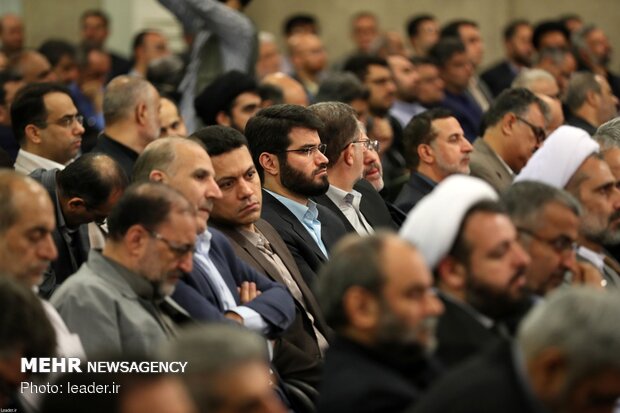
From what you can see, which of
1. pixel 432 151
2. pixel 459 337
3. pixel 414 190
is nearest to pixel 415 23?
pixel 432 151

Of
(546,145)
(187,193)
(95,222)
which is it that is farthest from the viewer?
(546,145)

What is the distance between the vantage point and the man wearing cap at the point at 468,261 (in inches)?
168

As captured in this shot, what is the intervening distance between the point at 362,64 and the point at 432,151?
282 cm

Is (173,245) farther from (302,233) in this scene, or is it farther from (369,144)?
(369,144)

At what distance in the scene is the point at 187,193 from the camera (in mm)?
5500

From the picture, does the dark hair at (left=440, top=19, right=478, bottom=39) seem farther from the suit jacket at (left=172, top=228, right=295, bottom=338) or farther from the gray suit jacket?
the gray suit jacket

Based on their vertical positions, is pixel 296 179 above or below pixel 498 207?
below

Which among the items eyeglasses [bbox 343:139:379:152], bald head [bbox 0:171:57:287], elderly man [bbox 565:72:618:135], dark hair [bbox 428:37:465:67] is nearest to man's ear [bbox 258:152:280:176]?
eyeglasses [bbox 343:139:379:152]

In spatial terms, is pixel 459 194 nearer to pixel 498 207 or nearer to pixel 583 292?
pixel 498 207

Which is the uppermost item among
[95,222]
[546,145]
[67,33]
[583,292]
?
[583,292]

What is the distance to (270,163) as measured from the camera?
650 cm

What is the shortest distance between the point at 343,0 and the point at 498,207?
1089 centimetres

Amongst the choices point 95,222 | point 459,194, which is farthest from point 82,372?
point 95,222

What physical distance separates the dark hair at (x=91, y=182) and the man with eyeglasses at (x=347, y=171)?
4.23ft
